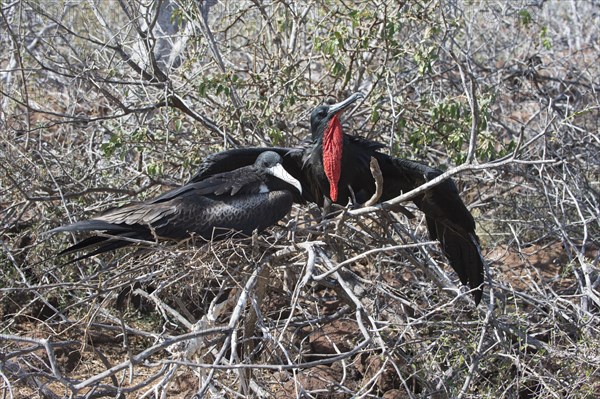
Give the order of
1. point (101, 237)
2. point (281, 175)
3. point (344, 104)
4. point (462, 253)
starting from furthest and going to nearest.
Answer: point (462, 253), point (344, 104), point (281, 175), point (101, 237)

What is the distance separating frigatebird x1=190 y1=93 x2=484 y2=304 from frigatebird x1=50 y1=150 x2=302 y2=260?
0.25 m

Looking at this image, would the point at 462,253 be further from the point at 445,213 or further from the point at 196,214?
the point at 196,214

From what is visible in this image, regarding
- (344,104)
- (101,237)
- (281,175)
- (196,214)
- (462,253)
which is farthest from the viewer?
(462,253)

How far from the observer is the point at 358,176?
12.7ft

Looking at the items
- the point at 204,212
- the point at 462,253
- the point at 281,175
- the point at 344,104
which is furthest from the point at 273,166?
the point at 462,253

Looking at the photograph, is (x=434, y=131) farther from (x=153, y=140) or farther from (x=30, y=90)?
(x=30, y=90)

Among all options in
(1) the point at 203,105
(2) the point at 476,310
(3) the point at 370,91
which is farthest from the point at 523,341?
(1) the point at 203,105

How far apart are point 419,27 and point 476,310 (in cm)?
151

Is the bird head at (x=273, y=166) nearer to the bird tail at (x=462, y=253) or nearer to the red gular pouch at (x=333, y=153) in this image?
the red gular pouch at (x=333, y=153)

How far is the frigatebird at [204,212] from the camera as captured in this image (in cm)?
323

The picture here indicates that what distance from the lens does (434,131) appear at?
160 inches

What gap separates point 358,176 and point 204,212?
2.66 ft

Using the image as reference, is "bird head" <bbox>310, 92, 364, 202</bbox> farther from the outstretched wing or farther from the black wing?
the black wing

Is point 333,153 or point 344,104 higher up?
point 344,104
